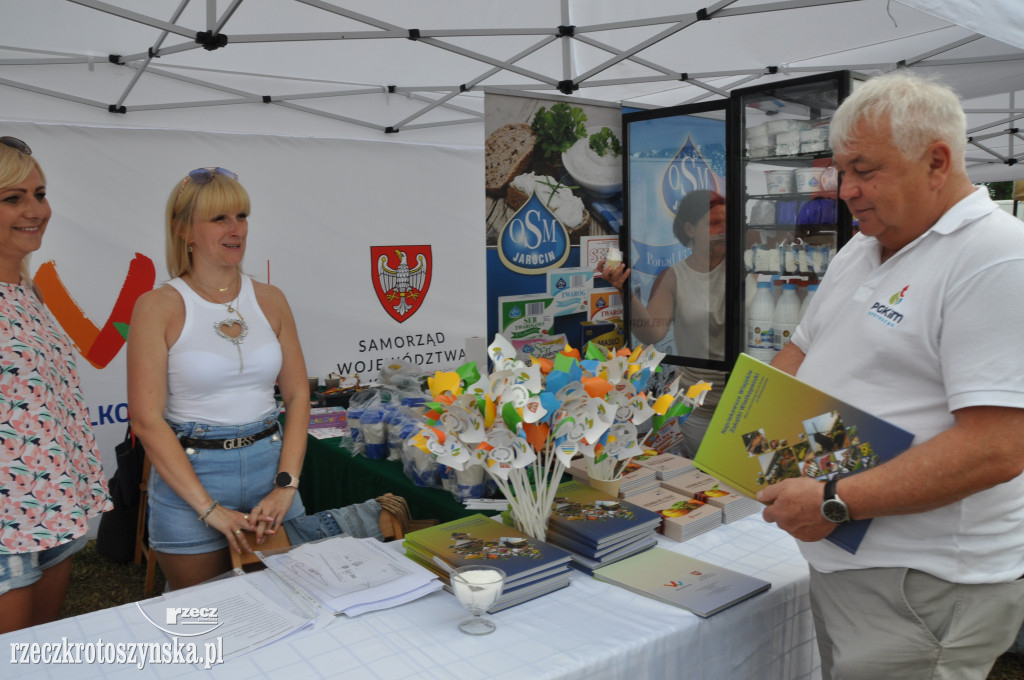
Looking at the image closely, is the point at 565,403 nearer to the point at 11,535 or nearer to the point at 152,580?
the point at 11,535

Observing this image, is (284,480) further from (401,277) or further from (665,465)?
(401,277)

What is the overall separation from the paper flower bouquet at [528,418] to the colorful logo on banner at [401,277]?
3.75 m

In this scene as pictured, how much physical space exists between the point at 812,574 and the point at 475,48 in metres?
3.77

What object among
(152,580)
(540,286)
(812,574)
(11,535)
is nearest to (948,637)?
(812,574)

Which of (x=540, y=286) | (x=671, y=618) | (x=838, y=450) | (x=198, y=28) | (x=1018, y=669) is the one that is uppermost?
(x=198, y=28)

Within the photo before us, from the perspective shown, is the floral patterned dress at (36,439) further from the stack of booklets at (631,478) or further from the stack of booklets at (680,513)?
the stack of booklets at (680,513)

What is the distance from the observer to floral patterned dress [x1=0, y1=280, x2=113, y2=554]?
166 centimetres

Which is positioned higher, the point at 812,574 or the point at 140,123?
the point at 140,123

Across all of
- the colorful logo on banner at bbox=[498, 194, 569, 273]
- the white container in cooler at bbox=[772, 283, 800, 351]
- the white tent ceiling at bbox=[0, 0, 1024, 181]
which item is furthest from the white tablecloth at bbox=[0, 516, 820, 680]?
the white tent ceiling at bbox=[0, 0, 1024, 181]

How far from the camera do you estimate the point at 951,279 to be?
3.88 feet

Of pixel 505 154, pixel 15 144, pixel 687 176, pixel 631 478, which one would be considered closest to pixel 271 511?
pixel 631 478

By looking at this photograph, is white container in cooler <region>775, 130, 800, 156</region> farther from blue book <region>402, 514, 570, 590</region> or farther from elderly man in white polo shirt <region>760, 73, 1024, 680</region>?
blue book <region>402, 514, 570, 590</region>

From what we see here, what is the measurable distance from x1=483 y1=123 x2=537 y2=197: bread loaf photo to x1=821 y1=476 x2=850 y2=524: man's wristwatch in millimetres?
2082

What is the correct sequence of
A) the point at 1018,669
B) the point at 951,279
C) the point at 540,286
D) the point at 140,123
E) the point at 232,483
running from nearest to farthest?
the point at 951,279, the point at 232,483, the point at 1018,669, the point at 540,286, the point at 140,123
